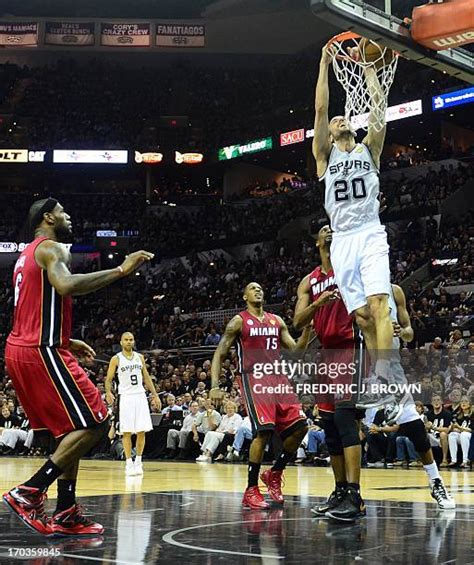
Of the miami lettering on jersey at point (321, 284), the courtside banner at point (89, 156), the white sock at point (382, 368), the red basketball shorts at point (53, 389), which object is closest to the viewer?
the red basketball shorts at point (53, 389)

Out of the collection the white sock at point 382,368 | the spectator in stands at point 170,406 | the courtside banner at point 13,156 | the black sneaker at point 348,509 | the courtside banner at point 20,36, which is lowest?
the black sneaker at point 348,509

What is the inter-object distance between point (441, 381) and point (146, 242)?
24.2 meters

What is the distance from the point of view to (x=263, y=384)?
752 cm

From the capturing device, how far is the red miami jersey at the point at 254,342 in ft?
25.4

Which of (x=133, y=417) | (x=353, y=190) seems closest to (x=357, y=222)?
(x=353, y=190)

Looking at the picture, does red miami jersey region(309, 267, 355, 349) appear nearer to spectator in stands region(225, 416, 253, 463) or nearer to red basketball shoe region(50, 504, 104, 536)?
red basketball shoe region(50, 504, 104, 536)

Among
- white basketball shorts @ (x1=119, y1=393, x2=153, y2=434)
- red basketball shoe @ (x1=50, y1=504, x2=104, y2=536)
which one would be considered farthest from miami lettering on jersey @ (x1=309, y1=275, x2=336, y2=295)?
white basketball shorts @ (x1=119, y1=393, x2=153, y2=434)

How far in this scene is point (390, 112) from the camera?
98.8 ft

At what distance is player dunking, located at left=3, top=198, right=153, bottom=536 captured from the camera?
191 inches

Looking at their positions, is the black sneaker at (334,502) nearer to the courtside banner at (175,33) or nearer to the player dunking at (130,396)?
the player dunking at (130,396)

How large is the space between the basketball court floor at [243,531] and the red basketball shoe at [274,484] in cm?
12

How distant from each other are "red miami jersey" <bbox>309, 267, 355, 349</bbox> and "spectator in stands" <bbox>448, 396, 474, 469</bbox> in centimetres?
737

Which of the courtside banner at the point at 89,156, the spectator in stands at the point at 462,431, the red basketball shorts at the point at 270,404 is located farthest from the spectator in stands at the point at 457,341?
the courtside banner at the point at 89,156

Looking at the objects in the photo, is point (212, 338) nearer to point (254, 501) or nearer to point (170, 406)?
point (170, 406)
